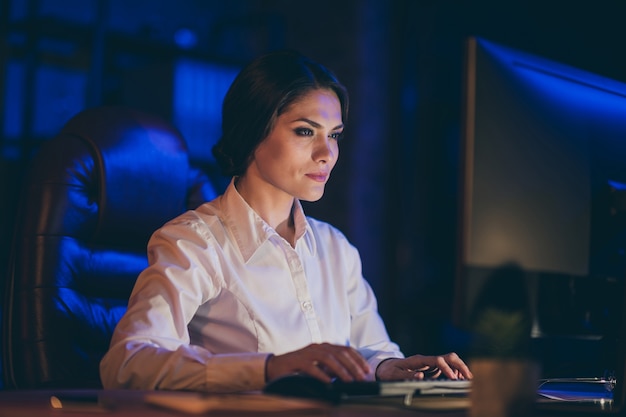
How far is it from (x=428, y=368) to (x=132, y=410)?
2.50 feet

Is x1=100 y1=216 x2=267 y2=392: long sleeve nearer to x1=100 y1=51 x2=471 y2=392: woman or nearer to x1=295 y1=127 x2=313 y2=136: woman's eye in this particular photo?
x1=100 y1=51 x2=471 y2=392: woman

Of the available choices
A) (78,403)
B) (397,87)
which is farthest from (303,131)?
(397,87)

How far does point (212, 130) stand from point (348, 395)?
2323mm

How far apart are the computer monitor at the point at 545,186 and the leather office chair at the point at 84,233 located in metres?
0.93

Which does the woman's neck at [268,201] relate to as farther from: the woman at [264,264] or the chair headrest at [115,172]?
the chair headrest at [115,172]

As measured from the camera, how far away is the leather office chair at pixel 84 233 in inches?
67.9

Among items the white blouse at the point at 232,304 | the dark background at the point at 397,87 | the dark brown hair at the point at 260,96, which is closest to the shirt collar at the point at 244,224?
the white blouse at the point at 232,304

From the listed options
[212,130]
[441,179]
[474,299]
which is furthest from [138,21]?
[474,299]

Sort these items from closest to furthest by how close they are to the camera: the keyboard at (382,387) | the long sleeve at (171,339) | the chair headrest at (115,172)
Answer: the keyboard at (382,387)
the long sleeve at (171,339)
the chair headrest at (115,172)

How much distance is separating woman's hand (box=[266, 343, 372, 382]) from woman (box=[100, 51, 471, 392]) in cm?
20

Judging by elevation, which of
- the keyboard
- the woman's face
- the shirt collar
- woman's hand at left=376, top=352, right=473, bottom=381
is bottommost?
woman's hand at left=376, top=352, right=473, bottom=381

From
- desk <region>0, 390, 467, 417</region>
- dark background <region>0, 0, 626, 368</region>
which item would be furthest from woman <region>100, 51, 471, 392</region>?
dark background <region>0, 0, 626, 368</region>

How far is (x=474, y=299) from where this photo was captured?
3.26 feet

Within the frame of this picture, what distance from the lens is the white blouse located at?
1370 mm
